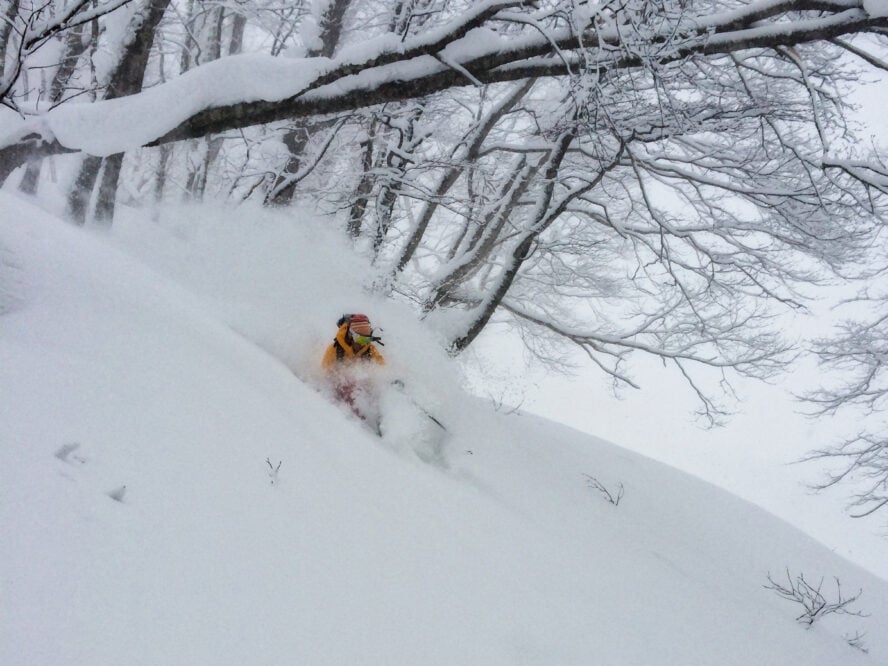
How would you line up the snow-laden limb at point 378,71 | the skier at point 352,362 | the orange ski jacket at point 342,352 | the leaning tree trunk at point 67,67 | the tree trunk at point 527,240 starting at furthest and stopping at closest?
the leaning tree trunk at point 67,67, the tree trunk at point 527,240, the orange ski jacket at point 342,352, the skier at point 352,362, the snow-laden limb at point 378,71

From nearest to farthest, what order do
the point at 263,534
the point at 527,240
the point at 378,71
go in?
1. the point at 263,534
2. the point at 378,71
3. the point at 527,240

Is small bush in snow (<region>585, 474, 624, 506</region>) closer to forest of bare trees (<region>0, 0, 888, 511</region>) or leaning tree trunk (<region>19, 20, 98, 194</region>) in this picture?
forest of bare trees (<region>0, 0, 888, 511</region>)

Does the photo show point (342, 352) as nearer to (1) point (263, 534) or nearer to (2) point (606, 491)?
(2) point (606, 491)

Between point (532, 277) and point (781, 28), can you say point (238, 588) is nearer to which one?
point (781, 28)

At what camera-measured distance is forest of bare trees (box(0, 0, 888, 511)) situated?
3348 millimetres

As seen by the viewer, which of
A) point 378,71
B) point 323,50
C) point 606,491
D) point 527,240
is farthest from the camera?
point 323,50

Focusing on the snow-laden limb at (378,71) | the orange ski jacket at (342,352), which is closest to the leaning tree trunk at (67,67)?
the orange ski jacket at (342,352)

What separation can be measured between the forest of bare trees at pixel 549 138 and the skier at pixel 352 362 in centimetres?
173

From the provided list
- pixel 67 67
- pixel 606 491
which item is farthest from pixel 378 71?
pixel 67 67

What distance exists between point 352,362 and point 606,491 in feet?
9.60

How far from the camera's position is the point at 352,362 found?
228 inches

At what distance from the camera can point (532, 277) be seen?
1083cm

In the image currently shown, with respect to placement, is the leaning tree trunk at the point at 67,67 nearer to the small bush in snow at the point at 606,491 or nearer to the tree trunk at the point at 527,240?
the tree trunk at the point at 527,240

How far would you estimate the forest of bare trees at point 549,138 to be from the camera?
11.0 ft
